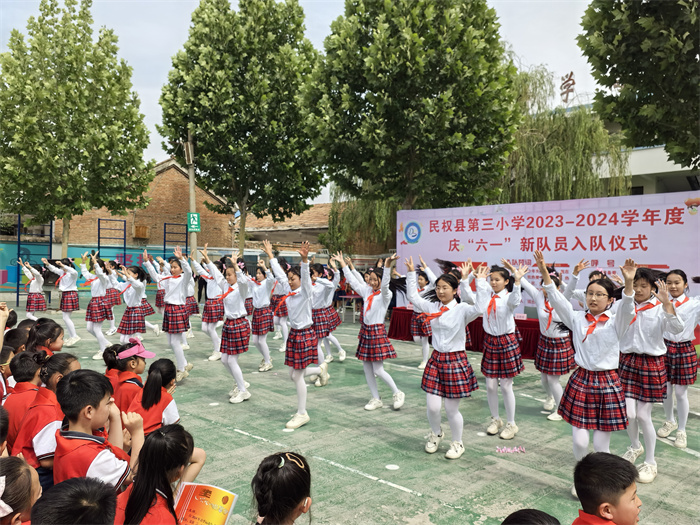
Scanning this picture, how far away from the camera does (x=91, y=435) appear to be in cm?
271

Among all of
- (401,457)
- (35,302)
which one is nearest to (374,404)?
(401,457)

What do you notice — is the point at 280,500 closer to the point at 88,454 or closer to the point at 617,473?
the point at 88,454

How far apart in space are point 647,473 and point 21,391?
4738 millimetres

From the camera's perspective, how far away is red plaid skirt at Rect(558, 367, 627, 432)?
13.5 ft

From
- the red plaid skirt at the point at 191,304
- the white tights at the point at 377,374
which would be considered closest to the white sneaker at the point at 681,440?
the white tights at the point at 377,374

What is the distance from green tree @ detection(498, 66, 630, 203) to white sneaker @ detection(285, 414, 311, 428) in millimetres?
12087

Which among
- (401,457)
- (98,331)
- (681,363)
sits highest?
(681,363)

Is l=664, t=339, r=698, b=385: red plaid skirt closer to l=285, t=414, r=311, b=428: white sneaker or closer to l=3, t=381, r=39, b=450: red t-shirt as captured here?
l=285, t=414, r=311, b=428: white sneaker

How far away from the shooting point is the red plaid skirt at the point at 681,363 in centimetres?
544

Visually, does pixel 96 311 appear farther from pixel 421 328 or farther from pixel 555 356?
pixel 555 356

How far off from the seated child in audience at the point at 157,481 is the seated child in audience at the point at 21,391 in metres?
1.32

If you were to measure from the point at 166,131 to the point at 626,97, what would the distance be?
14112 millimetres

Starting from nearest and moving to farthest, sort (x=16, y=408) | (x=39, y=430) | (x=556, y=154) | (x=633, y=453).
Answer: (x=39, y=430), (x=16, y=408), (x=633, y=453), (x=556, y=154)

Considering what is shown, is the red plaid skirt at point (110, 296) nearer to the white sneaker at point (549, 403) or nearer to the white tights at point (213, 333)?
the white tights at point (213, 333)
